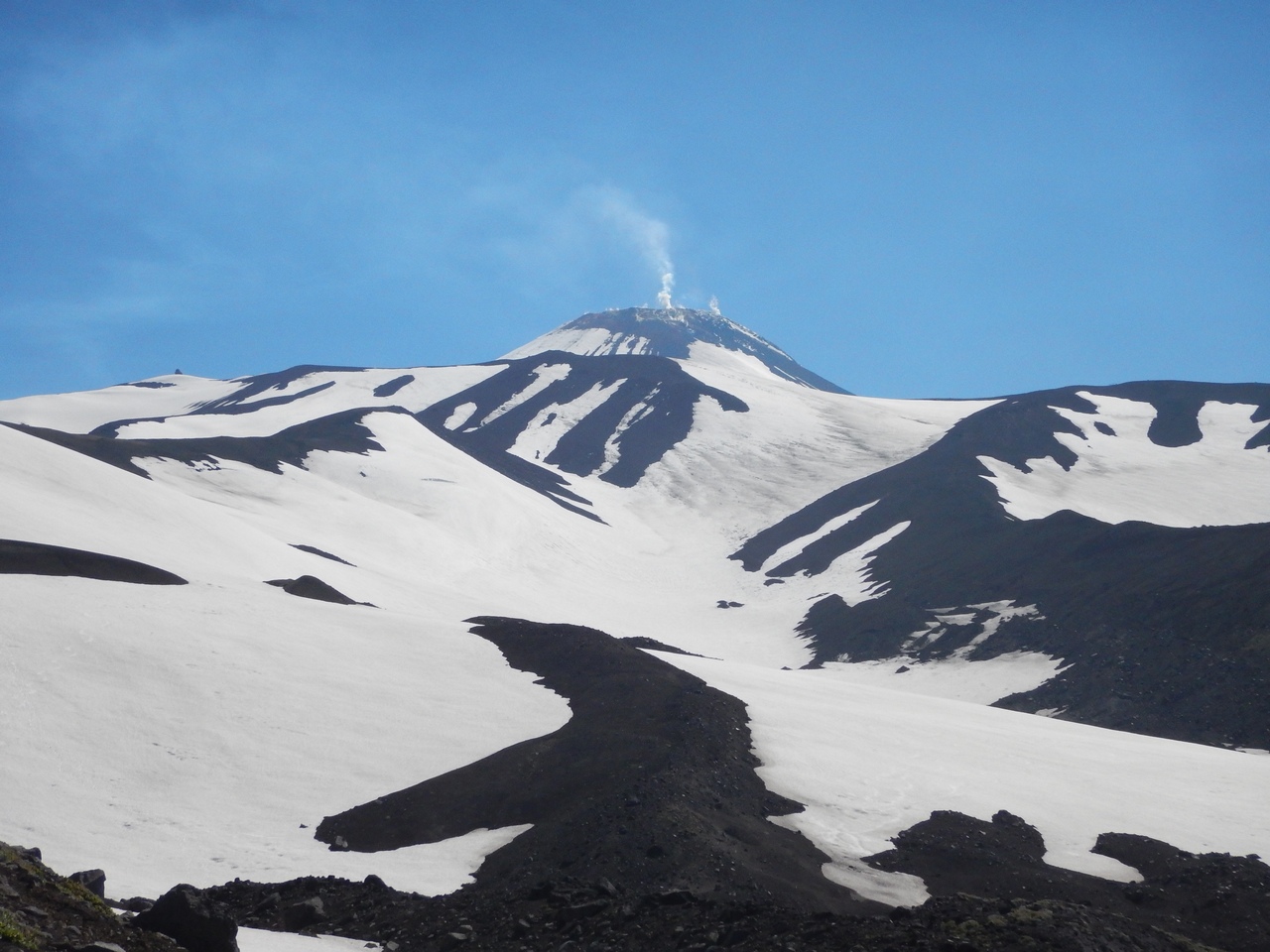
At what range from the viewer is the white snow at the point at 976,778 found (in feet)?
75.8

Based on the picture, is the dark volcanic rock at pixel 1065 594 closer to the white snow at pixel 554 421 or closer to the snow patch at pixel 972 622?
the snow patch at pixel 972 622

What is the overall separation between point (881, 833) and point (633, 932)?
10.5m

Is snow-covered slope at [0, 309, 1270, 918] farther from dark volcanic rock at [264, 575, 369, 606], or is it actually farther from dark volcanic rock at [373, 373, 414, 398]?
dark volcanic rock at [373, 373, 414, 398]

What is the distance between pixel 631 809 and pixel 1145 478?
9296 centimetres

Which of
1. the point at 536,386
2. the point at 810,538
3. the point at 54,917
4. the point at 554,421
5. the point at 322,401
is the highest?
the point at 536,386

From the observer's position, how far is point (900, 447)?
125 metres

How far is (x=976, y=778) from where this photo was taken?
27.7 metres

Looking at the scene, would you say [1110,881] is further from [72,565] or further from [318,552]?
[318,552]

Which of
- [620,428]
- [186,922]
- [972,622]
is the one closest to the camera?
[186,922]

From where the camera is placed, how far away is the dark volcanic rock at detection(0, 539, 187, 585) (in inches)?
1314

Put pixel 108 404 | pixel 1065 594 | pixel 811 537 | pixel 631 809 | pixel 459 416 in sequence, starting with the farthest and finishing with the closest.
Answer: pixel 108 404 → pixel 459 416 → pixel 811 537 → pixel 1065 594 → pixel 631 809

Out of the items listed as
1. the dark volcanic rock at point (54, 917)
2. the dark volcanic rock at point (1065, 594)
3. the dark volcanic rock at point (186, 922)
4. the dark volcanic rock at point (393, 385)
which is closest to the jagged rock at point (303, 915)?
the dark volcanic rock at point (186, 922)

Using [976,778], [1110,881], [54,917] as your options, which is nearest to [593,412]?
[976,778]

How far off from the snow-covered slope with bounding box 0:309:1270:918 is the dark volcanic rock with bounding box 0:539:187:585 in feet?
0.83
